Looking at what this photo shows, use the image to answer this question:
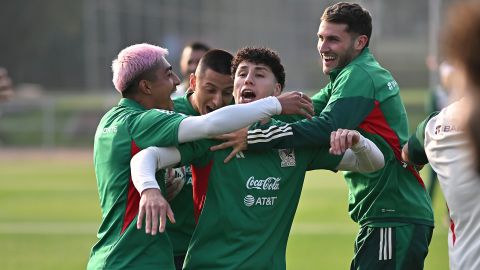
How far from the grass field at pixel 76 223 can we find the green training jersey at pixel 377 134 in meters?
4.83

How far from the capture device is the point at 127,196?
534 cm

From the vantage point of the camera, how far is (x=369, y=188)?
6.41m

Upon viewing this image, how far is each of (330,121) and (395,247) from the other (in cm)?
108

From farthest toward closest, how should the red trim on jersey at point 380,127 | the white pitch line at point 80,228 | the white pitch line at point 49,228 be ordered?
the white pitch line at point 49,228 < the white pitch line at point 80,228 < the red trim on jersey at point 380,127

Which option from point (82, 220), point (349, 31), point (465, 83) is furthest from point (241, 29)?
point (465, 83)

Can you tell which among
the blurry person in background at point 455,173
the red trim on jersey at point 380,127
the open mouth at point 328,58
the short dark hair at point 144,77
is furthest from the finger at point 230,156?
the open mouth at point 328,58

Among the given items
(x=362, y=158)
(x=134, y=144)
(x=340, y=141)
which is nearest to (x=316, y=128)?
(x=362, y=158)

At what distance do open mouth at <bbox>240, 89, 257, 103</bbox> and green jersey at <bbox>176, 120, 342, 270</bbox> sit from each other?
374mm

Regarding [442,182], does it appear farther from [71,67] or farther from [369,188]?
[71,67]

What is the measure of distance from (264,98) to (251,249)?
0.84 m

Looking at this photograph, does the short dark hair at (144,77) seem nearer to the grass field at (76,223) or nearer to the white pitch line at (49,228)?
the grass field at (76,223)

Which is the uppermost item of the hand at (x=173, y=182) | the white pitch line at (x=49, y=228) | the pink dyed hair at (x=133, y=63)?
the pink dyed hair at (x=133, y=63)

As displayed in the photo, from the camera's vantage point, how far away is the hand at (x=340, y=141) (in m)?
5.22

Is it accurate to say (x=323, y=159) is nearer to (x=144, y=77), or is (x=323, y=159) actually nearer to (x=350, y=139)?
(x=350, y=139)
